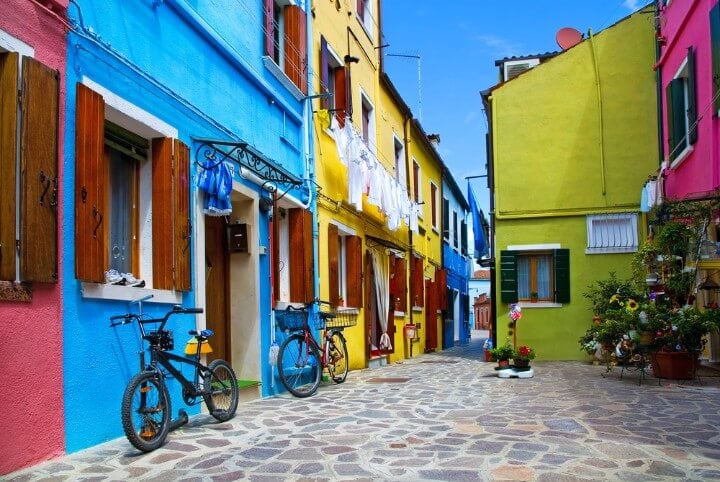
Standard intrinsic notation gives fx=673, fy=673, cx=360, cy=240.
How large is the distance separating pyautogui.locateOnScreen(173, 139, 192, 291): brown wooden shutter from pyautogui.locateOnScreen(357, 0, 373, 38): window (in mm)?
Result: 8255

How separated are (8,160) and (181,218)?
2162 mm

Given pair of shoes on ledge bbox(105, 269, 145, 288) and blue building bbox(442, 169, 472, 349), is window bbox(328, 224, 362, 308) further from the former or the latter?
blue building bbox(442, 169, 472, 349)

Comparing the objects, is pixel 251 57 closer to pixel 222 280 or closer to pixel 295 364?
pixel 222 280

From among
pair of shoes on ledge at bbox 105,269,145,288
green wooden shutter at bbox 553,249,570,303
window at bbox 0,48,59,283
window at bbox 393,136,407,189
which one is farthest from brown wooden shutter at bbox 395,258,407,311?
window at bbox 0,48,59,283

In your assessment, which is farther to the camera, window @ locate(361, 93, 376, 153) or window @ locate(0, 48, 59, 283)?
window @ locate(361, 93, 376, 153)

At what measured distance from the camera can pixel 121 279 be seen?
5.47 metres

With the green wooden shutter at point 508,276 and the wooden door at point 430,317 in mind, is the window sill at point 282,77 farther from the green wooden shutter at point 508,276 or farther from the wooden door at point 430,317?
the wooden door at point 430,317

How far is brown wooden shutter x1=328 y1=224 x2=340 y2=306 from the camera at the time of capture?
10.8m

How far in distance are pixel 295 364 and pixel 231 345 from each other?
0.96m

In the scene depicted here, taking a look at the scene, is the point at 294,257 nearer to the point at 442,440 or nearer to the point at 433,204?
the point at 442,440

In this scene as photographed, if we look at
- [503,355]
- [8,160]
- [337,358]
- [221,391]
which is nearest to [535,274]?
[503,355]

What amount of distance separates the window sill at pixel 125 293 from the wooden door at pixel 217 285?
1626mm

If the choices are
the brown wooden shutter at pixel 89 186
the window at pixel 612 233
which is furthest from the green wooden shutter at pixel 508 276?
the brown wooden shutter at pixel 89 186

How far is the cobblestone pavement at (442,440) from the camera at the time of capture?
14.3 ft
